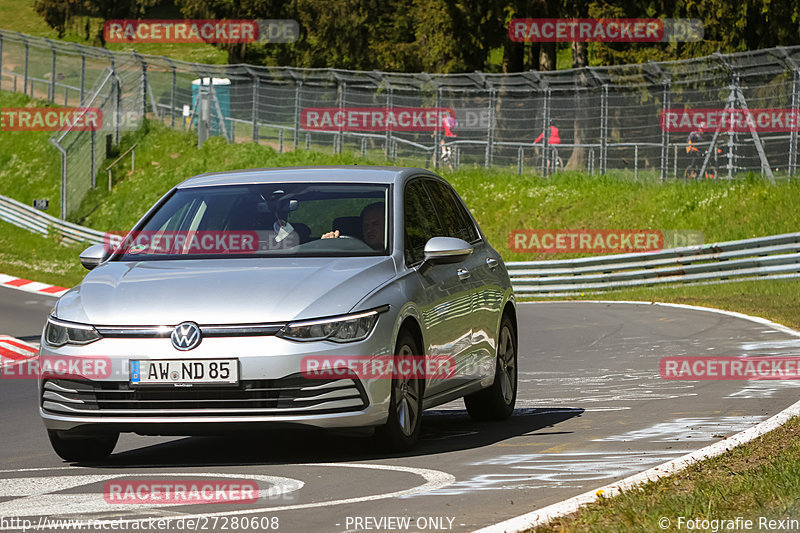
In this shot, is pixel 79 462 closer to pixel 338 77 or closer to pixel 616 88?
pixel 616 88

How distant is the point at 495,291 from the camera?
32.2ft

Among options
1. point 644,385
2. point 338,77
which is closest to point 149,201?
point 338,77

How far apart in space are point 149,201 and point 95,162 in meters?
3.49

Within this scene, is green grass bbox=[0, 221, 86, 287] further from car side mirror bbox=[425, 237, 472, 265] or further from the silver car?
car side mirror bbox=[425, 237, 472, 265]

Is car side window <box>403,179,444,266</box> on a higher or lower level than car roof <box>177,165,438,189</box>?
lower

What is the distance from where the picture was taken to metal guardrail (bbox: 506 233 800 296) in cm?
2588

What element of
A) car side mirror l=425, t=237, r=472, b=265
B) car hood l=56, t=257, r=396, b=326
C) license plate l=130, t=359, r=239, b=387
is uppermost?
car side mirror l=425, t=237, r=472, b=265

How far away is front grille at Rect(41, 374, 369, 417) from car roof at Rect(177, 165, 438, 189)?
182 cm

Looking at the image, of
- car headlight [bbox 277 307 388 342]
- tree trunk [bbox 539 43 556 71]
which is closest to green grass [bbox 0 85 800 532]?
car headlight [bbox 277 307 388 342]

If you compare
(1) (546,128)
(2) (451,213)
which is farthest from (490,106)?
(2) (451,213)

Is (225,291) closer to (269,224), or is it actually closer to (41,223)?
(269,224)

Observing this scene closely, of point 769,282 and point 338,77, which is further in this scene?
point 338,77

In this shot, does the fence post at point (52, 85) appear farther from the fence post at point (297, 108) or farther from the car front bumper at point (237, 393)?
the car front bumper at point (237, 393)

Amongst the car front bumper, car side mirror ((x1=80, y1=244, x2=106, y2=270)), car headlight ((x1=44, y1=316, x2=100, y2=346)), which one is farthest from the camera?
car side mirror ((x1=80, y1=244, x2=106, y2=270))
